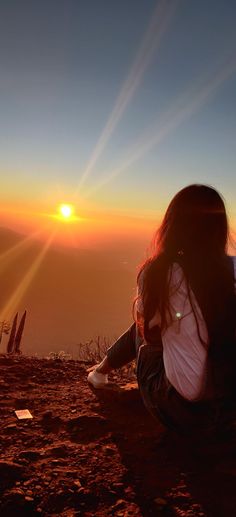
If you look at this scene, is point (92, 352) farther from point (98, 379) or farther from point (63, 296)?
point (63, 296)

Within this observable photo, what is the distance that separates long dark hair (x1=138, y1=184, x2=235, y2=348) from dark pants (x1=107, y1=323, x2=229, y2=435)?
0.61 ft

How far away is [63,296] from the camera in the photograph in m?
137

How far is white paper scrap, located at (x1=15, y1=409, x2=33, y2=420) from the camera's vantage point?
11.2 feet

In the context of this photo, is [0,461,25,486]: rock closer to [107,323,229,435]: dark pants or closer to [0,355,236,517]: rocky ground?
[0,355,236,517]: rocky ground

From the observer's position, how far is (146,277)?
234 centimetres

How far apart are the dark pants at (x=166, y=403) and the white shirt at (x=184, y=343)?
112 millimetres

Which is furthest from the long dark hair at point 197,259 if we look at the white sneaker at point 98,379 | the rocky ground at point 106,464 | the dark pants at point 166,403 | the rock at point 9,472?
the white sneaker at point 98,379

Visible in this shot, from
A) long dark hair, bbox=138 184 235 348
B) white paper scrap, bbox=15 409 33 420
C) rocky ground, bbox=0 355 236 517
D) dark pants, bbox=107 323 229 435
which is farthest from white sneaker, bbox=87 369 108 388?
long dark hair, bbox=138 184 235 348

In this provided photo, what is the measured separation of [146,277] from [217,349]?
513 mm

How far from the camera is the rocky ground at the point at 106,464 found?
7.23ft

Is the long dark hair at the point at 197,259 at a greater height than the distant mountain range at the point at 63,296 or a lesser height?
lesser

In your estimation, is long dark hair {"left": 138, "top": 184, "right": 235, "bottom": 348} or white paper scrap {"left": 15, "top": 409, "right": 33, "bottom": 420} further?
white paper scrap {"left": 15, "top": 409, "right": 33, "bottom": 420}

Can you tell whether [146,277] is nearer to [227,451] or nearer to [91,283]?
[227,451]

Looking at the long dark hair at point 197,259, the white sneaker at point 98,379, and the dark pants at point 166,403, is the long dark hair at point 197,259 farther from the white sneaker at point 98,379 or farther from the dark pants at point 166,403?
the white sneaker at point 98,379
